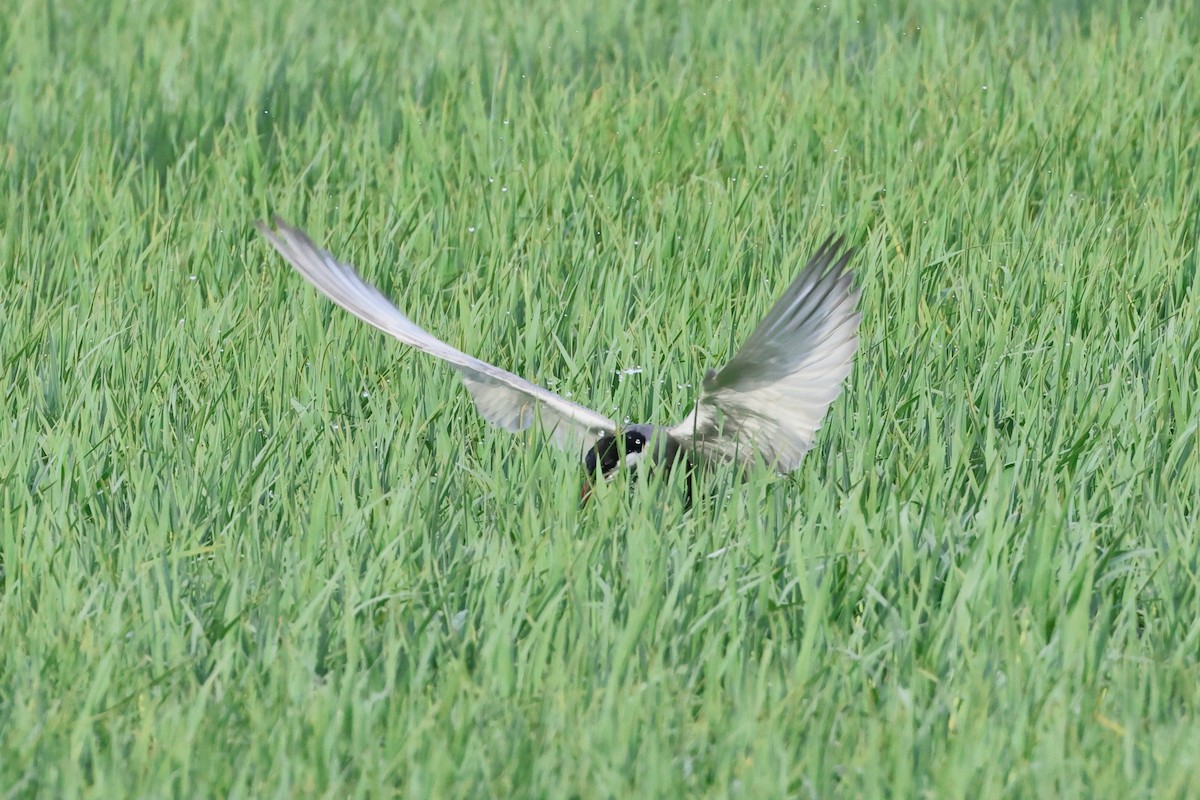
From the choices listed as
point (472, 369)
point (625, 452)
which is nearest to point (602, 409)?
point (472, 369)

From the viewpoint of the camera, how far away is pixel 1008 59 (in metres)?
5.46

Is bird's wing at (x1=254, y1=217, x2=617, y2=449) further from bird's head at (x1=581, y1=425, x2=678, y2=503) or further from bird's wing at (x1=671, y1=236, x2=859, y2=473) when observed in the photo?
bird's wing at (x1=671, y1=236, x2=859, y2=473)

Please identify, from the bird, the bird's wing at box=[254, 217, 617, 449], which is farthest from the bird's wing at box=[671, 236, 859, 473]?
the bird's wing at box=[254, 217, 617, 449]

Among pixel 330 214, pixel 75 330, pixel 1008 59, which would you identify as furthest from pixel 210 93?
pixel 1008 59

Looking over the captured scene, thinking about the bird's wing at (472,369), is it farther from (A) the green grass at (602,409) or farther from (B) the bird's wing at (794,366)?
(B) the bird's wing at (794,366)

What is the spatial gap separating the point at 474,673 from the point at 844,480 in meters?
0.85

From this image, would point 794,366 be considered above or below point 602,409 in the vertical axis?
above

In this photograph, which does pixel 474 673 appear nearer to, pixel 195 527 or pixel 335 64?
pixel 195 527

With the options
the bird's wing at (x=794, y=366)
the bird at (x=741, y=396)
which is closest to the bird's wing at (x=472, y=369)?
the bird at (x=741, y=396)

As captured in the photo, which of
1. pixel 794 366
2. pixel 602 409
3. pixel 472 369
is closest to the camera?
pixel 794 366

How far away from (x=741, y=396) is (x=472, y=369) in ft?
1.57

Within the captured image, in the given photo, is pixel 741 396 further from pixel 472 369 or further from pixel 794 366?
pixel 472 369

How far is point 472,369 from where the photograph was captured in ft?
9.39

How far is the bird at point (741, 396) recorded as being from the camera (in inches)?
101
